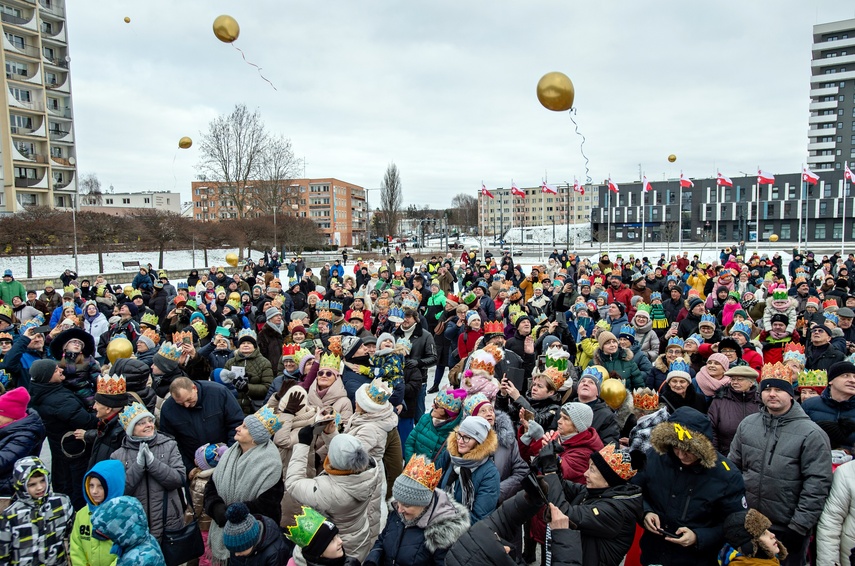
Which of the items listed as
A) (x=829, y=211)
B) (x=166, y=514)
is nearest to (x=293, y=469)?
(x=166, y=514)

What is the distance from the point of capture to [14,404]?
152 inches

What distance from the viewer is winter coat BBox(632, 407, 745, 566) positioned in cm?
308

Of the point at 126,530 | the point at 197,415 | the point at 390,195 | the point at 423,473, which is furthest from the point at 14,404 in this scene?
the point at 390,195

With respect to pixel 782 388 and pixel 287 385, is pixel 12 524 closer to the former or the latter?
pixel 287 385

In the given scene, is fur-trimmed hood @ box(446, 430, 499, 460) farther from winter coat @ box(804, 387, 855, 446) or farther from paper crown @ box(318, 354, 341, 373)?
winter coat @ box(804, 387, 855, 446)

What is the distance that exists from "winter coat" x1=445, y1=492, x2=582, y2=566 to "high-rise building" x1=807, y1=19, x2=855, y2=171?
9432 centimetres

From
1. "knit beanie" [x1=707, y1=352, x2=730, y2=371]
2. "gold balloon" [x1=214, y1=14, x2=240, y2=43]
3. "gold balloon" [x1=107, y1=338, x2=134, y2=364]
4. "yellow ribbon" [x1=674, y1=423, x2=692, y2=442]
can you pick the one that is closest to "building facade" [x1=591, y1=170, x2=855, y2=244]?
"gold balloon" [x1=214, y1=14, x2=240, y2=43]

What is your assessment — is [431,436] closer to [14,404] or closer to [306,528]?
[306,528]

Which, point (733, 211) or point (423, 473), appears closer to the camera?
point (423, 473)

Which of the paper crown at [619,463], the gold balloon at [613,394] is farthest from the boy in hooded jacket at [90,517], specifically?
the gold balloon at [613,394]

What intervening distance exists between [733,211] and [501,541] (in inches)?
3184

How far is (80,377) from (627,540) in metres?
4.83

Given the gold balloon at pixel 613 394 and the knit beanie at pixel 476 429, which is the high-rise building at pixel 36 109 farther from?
the knit beanie at pixel 476 429

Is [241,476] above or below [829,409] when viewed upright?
below
